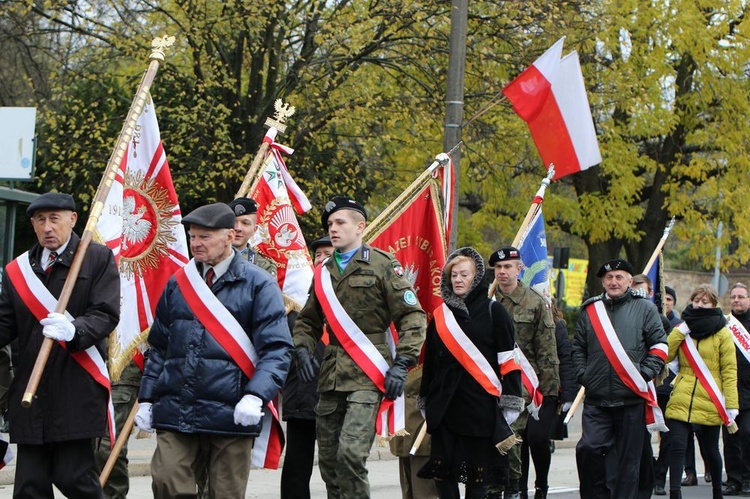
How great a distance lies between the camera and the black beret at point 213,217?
256 inches

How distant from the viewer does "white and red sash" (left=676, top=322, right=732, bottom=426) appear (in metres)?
11.4

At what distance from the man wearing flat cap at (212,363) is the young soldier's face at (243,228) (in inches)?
66.2

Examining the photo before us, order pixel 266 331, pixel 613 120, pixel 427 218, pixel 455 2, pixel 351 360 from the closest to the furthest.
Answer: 1. pixel 266 331
2. pixel 351 360
3. pixel 427 218
4. pixel 455 2
5. pixel 613 120

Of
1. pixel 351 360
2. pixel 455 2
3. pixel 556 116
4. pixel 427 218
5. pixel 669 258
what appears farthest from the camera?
pixel 669 258

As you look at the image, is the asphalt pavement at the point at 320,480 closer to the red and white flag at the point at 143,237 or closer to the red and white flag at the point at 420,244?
the red and white flag at the point at 143,237

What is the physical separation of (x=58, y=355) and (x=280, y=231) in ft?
11.6

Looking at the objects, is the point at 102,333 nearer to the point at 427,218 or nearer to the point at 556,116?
the point at 427,218

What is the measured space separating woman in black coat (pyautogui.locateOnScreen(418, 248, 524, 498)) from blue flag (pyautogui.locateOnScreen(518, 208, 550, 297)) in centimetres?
329

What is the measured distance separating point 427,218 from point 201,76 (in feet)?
30.6

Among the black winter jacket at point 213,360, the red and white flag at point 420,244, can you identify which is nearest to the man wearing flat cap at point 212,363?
the black winter jacket at point 213,360

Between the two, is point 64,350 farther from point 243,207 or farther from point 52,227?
point 243,207

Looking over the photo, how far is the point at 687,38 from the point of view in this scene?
2272cm

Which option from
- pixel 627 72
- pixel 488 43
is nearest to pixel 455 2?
pixel 488 43

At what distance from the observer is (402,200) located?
966 centimetres
